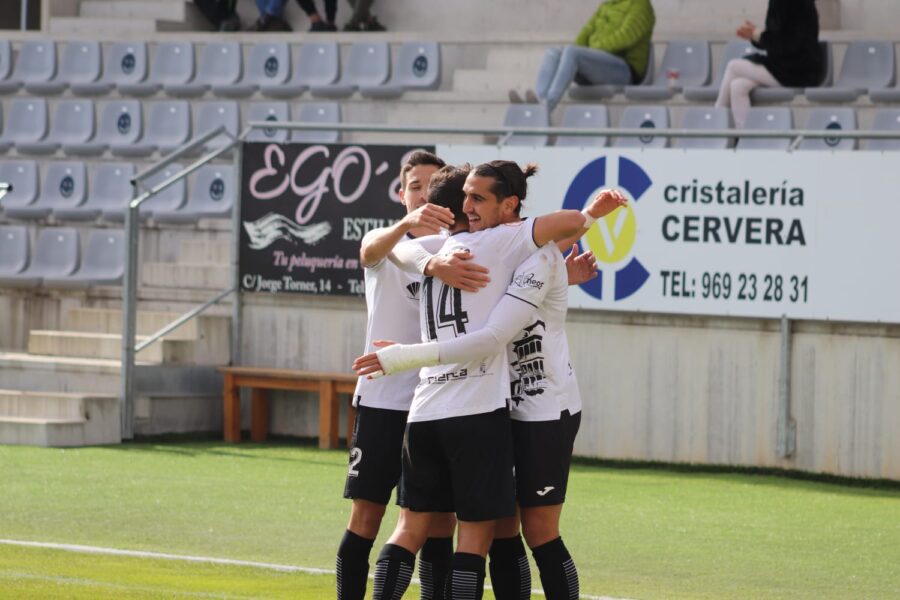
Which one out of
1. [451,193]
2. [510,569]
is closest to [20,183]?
[451,193]

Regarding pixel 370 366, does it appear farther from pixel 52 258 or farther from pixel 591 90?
pixel 52 258

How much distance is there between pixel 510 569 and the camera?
616 cm

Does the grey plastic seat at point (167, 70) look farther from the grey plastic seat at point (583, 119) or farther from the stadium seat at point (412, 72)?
the grey plastic seat at point (583, 119)

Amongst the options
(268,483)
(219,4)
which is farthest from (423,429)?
(219,4)

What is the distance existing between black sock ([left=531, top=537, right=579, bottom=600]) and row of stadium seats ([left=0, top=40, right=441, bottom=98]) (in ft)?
37.1

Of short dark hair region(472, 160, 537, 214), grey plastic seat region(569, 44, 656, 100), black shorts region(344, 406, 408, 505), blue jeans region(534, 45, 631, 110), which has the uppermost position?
blue jeans region(534, 45, 631, 110)

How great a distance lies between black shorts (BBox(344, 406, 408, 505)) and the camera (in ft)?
20.5

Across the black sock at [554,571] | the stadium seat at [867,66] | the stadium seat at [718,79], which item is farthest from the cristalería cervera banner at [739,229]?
the black sock at [554,571]

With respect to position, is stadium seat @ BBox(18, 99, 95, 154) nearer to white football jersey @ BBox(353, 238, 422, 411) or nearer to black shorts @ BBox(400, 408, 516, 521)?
white football jersey @ BBox(353, 238, 422, 411)

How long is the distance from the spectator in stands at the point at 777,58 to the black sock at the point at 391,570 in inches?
347

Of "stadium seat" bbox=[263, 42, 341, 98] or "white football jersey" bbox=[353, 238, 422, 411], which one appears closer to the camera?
"white football jersey" bbox=[353, 238, 422, 411]

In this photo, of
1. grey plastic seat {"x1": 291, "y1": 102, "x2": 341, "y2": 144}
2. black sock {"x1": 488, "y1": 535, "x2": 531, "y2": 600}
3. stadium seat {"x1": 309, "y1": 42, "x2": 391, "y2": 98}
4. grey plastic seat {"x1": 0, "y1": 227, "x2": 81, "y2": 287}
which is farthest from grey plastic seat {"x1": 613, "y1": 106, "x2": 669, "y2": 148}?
black sock {"x1": 488, "y1": 535, "x2": 531, "y2": 600}

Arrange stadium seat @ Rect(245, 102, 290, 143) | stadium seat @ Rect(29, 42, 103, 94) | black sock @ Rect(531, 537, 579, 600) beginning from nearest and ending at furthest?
black sock @ Rect(531, 537, 579, 600)
stadium seat @ Rect(245, 102, 290, 143)
stadium seat @ Rect(29, 42, 103, 94)

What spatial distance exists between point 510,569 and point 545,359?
798 mm
